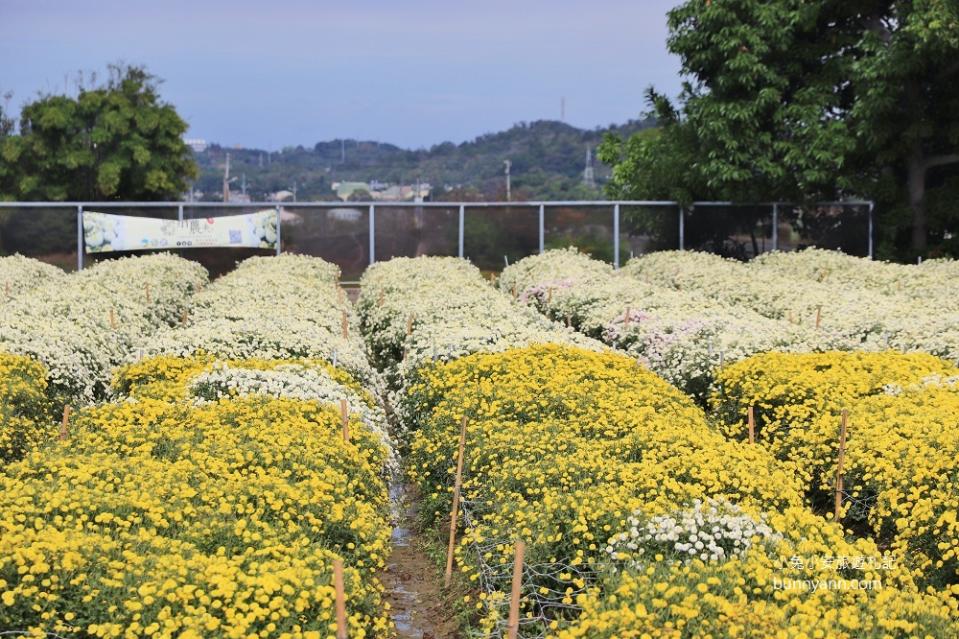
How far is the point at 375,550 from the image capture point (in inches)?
312

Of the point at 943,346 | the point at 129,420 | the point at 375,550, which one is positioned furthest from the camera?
the point at 943,346

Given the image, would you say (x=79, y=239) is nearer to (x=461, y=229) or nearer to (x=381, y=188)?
(x=461, y=229)

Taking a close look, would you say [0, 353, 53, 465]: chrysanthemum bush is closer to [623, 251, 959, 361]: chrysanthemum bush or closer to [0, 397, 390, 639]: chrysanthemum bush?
[0, 397, 390, 639]: chrysanthemum bush

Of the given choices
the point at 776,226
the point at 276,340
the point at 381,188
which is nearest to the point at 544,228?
the point at 776,226

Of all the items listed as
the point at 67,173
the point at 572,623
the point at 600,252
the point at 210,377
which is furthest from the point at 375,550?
the point at 67,173

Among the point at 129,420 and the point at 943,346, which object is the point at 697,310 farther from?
the point at 129,420

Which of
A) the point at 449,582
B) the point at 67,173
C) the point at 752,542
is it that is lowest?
the point at 449,582

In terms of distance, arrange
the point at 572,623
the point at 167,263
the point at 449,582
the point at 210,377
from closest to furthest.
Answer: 1. the point at 572,623
2. the point at 449,582
3. the point at 210,377
4. the point at 167,263

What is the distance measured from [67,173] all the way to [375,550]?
4490 cm

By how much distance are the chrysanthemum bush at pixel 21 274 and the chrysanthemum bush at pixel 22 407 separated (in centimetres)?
931

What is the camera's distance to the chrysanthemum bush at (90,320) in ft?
43.1

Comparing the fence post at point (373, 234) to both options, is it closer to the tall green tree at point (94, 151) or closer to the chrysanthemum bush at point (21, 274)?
the chrysanthemum bush at point (21, 274)

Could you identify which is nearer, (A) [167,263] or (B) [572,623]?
(B) [572,623]

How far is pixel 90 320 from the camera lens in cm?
1579
